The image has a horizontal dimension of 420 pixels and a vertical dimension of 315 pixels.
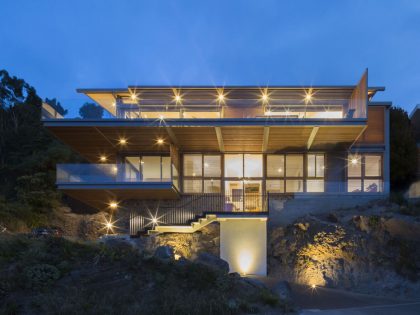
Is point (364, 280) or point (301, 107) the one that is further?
point (301, 107)

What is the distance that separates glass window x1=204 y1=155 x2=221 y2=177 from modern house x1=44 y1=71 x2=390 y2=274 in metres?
0.06

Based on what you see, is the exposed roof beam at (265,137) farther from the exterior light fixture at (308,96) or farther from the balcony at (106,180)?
the balcony at (106,180)

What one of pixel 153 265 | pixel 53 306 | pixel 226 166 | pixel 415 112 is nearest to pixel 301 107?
pixel 226 166

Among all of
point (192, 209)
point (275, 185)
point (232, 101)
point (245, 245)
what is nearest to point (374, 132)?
point (275, 185)

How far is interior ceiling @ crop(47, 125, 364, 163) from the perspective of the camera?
20000mm

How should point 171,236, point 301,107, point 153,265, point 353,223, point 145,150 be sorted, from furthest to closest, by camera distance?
1. point 301,107
2. point 145,150
3. point 171,236
4. point 353,223
5. point 153,265

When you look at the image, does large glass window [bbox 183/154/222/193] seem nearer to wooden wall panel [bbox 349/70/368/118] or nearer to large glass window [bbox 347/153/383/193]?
large glass window [bbox 347/153/383/193]

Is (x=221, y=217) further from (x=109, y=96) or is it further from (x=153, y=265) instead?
(x=109, y=96)

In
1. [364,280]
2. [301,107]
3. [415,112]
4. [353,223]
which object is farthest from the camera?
[415,112]

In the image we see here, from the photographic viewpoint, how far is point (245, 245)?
18.8 m

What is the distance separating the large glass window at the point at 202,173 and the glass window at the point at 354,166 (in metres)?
7.08

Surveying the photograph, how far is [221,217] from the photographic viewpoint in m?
18.6

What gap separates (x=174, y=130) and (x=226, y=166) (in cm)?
411

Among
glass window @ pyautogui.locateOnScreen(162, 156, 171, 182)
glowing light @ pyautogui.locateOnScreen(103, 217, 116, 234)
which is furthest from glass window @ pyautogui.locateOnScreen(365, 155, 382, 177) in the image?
glowing light @ pyautogui.locateOnScreen(103, 217, 116, 234)
